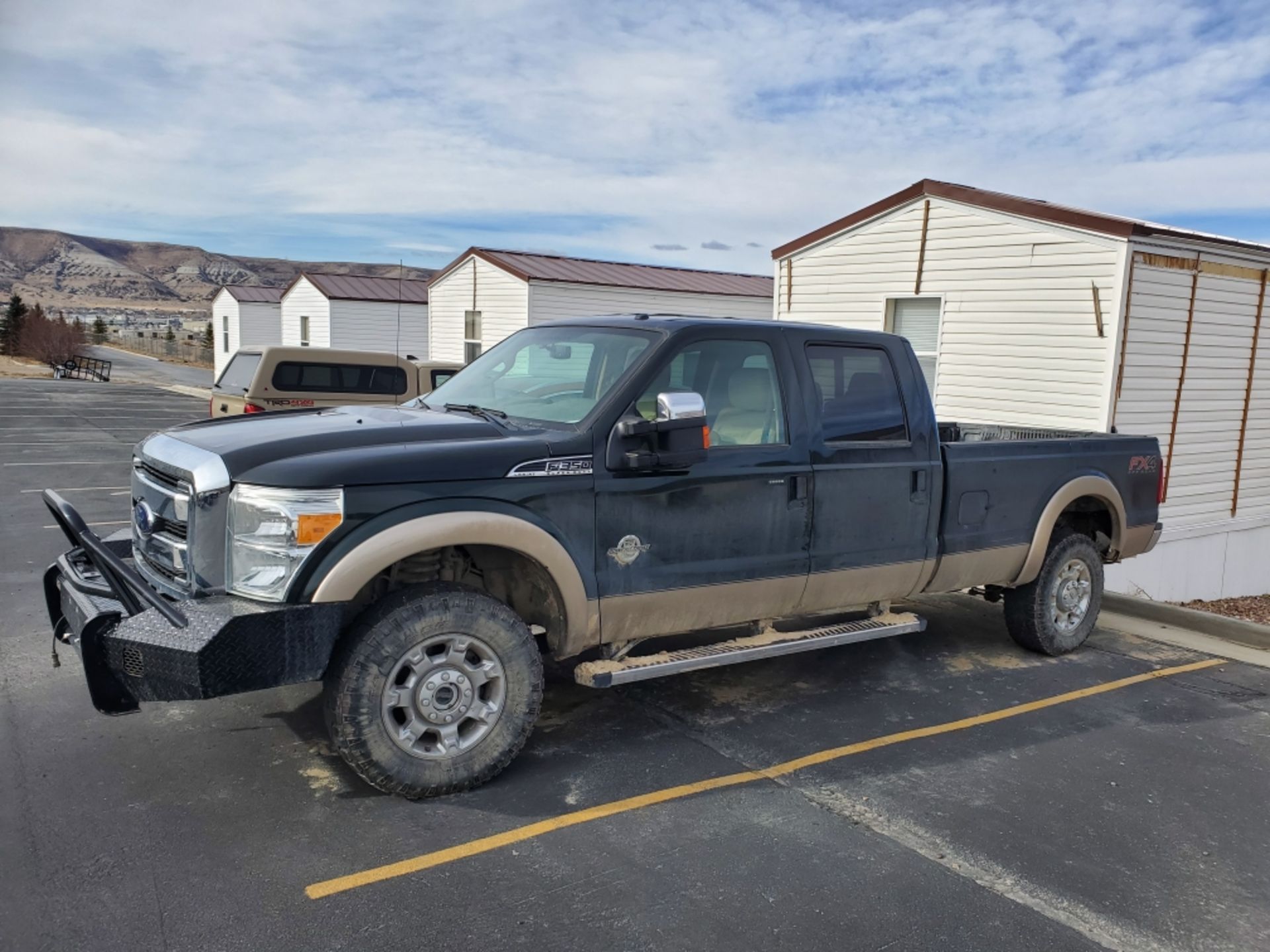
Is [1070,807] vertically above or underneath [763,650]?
underneath

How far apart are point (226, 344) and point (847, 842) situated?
40416 millimetres

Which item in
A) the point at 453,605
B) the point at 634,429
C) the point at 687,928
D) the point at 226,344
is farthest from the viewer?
the point at 226,344

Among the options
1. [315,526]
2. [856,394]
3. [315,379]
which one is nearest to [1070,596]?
[856,394]

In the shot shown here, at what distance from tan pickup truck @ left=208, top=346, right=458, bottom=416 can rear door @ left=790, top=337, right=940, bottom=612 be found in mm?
7730

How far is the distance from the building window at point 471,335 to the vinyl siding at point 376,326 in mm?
6614

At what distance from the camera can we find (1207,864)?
3.81 meters

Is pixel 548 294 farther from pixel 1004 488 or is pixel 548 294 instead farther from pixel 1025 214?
pixel 1004 488

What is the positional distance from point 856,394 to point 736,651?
5.20ft

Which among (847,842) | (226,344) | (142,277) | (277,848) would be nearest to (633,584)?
(847,842)

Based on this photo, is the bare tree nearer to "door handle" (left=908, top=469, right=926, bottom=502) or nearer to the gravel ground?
the gravel ground

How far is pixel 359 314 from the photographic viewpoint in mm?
29781

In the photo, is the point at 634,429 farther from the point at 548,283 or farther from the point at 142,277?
the point at 142,277

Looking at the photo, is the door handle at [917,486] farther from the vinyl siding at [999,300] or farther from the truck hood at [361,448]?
the vinyl siding at [999,300]

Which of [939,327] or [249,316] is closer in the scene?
[939,327]
